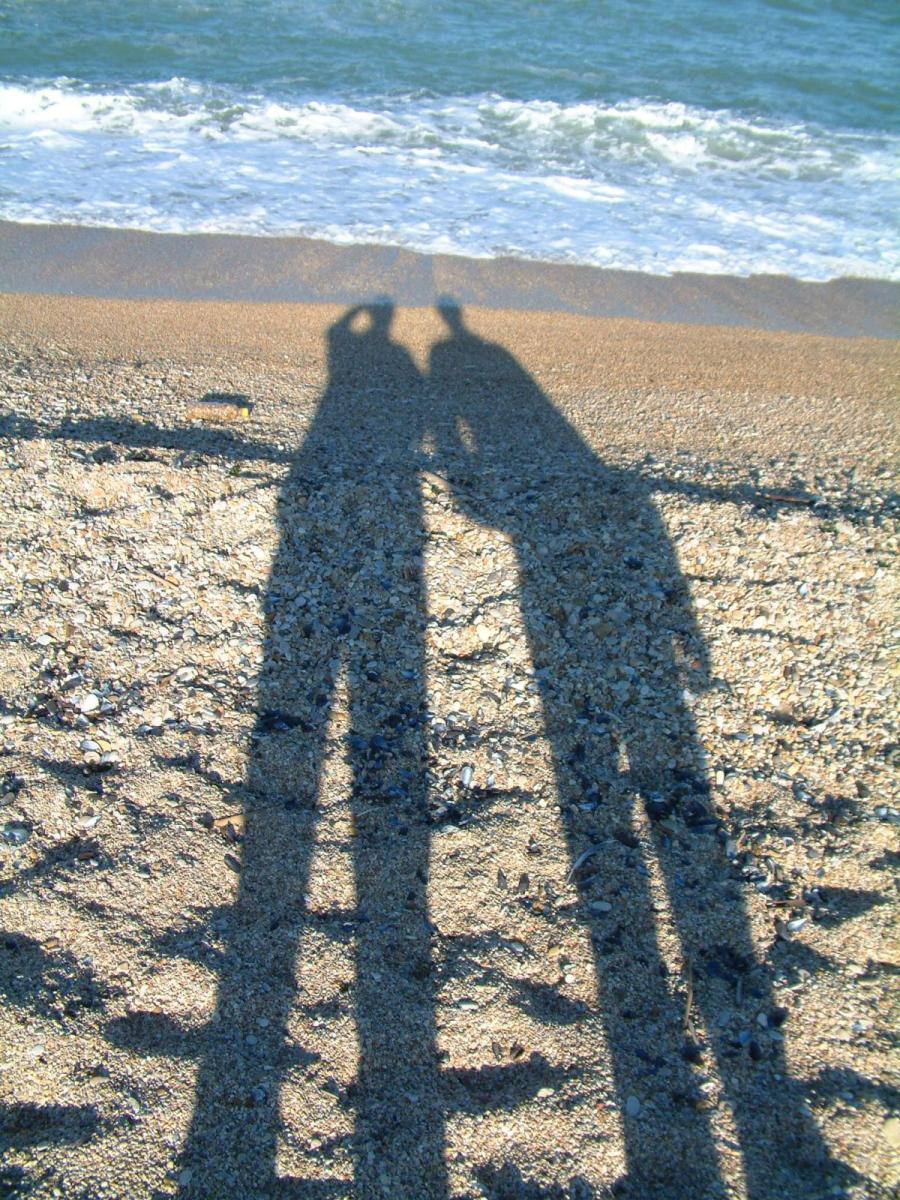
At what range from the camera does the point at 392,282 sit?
7.83 m

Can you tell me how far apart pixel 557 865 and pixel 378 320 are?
5238 mm

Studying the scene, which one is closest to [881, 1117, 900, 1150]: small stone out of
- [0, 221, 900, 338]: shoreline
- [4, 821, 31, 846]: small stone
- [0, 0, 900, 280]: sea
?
[4, 821, 31, 846]: small stone

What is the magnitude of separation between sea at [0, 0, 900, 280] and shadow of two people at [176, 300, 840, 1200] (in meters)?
4.69

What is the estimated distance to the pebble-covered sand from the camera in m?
2.47

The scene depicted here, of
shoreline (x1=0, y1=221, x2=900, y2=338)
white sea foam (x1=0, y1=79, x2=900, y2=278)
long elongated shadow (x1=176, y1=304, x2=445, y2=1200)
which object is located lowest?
long elongated shadow (x1=176, y1=304, x2=445, y2=1200)

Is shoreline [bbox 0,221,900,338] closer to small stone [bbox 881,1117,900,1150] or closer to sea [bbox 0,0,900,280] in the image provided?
sea [bbox 0,0,900,280]

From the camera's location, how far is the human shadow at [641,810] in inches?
99.2

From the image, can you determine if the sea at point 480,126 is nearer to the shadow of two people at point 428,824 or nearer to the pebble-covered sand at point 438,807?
the pebble-covered sand at point 438,807

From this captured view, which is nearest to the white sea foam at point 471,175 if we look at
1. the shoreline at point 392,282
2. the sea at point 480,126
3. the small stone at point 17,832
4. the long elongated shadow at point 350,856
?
the sea at point 480,126

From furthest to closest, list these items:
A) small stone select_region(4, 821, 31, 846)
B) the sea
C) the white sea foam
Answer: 1. the sea
2. the white sea foam
3. small stone select_region(4, 821, 31, 846)

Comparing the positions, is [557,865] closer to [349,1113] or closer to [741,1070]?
[741,1070]

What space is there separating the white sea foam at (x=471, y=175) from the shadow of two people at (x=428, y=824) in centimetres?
437

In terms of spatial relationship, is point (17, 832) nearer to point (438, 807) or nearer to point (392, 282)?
point (438, 807)

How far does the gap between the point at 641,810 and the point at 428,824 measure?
2.68 ft
